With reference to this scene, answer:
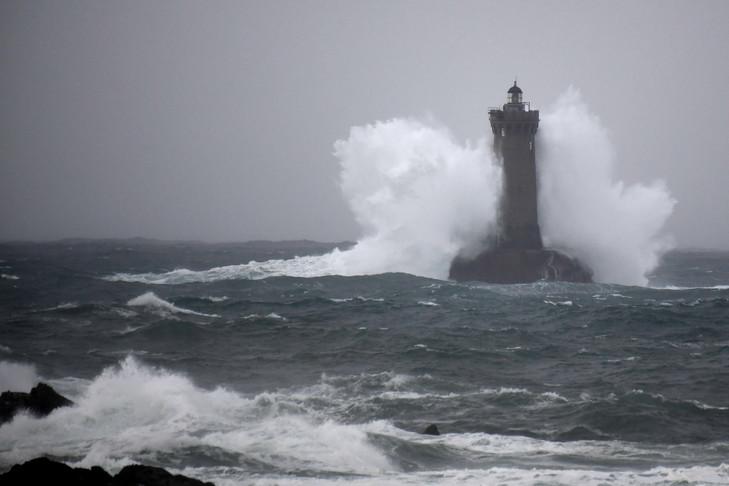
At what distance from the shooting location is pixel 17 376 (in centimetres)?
1880

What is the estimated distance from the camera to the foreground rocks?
10.5 metres

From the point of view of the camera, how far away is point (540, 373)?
19.4 metres

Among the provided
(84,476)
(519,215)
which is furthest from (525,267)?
(84,476)

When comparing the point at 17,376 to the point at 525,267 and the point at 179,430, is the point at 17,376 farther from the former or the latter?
the point at 525,267

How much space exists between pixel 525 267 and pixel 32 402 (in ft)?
97.1

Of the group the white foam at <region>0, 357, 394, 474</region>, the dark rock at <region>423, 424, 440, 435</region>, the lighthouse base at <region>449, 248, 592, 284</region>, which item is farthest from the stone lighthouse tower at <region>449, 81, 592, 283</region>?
the dark rock at <region>423, 424, 440, 435</region>

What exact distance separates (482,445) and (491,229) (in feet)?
99.2

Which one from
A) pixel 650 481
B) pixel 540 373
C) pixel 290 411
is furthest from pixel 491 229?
pixel 650 481

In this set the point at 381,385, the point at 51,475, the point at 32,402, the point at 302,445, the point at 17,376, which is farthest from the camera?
the point at 17,376

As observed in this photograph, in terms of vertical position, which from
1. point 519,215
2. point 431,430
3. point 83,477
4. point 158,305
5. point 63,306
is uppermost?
point 519,215

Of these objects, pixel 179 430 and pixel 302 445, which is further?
pixel 179 430

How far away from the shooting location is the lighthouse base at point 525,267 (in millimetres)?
41125

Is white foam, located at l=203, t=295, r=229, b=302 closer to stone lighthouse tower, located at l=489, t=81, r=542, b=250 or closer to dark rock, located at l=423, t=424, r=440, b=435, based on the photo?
stone lighthouse tower, located at l=489, t=81, r=542, b=250

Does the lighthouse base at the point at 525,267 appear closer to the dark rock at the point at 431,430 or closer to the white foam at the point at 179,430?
the white foam at the point at 179,430
